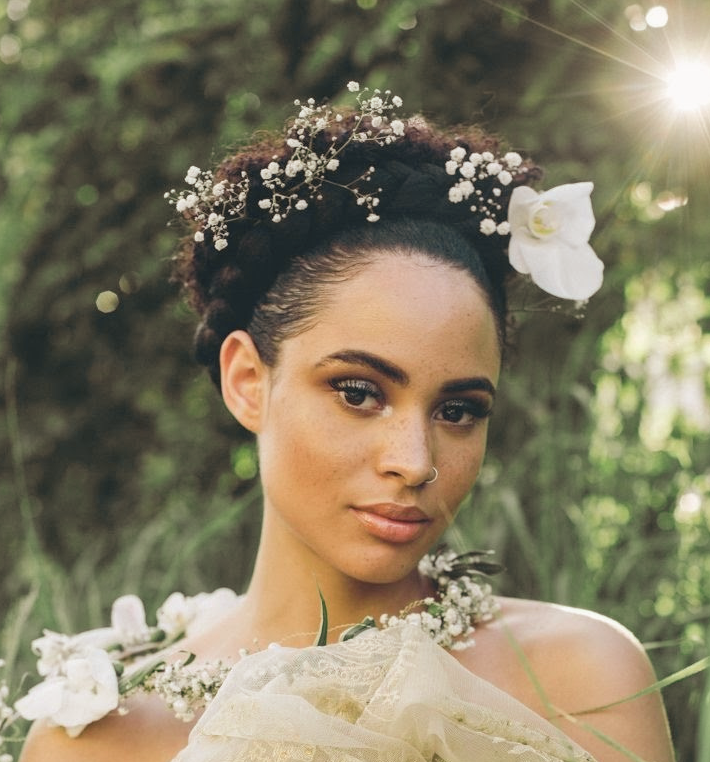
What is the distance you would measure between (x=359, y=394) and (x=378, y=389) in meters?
0.04

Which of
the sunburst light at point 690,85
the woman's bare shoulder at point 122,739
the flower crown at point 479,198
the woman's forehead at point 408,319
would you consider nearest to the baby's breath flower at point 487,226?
the flower crown at point 479,198

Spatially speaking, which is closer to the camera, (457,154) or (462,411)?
(462,411)

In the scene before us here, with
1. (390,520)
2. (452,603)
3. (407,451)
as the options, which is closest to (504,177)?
(407,451)

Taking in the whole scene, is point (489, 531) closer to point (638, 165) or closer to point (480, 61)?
point (638, 165)

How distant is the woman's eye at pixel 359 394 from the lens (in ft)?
6.48

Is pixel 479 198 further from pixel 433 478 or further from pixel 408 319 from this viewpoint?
pixel 433 478

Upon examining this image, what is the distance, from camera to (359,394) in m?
1.98

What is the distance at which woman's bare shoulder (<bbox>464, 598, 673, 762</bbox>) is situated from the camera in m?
1.94

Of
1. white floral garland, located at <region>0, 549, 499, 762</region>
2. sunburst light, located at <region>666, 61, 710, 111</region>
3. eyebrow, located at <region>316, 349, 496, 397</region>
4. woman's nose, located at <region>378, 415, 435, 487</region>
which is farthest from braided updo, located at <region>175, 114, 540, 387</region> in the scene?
white floral garland, located at <region>0, 549, 499, 762</region>

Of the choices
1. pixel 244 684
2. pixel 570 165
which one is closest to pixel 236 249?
pixel 244 684

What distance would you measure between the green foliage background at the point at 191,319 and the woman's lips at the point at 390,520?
933 millimetres

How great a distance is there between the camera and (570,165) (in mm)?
3289

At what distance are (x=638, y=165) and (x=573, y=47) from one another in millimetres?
409

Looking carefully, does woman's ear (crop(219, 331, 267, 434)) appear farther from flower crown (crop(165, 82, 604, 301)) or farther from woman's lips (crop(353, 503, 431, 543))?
woman's lips (crop(353, 503, 431, 543))
